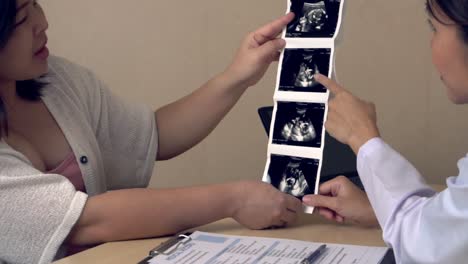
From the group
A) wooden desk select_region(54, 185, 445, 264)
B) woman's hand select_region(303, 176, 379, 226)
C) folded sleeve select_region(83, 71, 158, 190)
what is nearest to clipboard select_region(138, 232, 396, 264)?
wooden desk select_region(54, 185, 445, 264)

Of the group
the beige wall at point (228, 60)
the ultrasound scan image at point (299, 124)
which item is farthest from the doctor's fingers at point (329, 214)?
the beige wall at point (228, 60)

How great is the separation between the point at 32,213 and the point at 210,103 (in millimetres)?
503

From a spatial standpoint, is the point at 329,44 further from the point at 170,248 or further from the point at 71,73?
the point at 71,73

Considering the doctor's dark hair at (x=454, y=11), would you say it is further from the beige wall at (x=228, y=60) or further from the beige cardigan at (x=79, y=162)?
the beige wall at (x=228, y=60)

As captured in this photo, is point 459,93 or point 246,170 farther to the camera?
point 246,170

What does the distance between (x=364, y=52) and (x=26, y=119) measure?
0.99 m

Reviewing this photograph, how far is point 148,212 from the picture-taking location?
1.08 metres

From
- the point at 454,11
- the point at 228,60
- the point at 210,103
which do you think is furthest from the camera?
the point at 228,60

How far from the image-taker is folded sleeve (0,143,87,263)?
3.35 feet

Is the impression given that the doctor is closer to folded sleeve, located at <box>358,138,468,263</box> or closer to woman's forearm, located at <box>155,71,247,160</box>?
folded sleeve, located at <box>358,138,468,263</box>

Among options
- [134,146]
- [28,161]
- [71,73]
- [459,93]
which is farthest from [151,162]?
[459,93]

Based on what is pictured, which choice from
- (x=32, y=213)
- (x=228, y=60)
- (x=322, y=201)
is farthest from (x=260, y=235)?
(x=228, y=60)

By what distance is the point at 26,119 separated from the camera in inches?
48.1

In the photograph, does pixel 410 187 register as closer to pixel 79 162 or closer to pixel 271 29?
pixel 271 29
